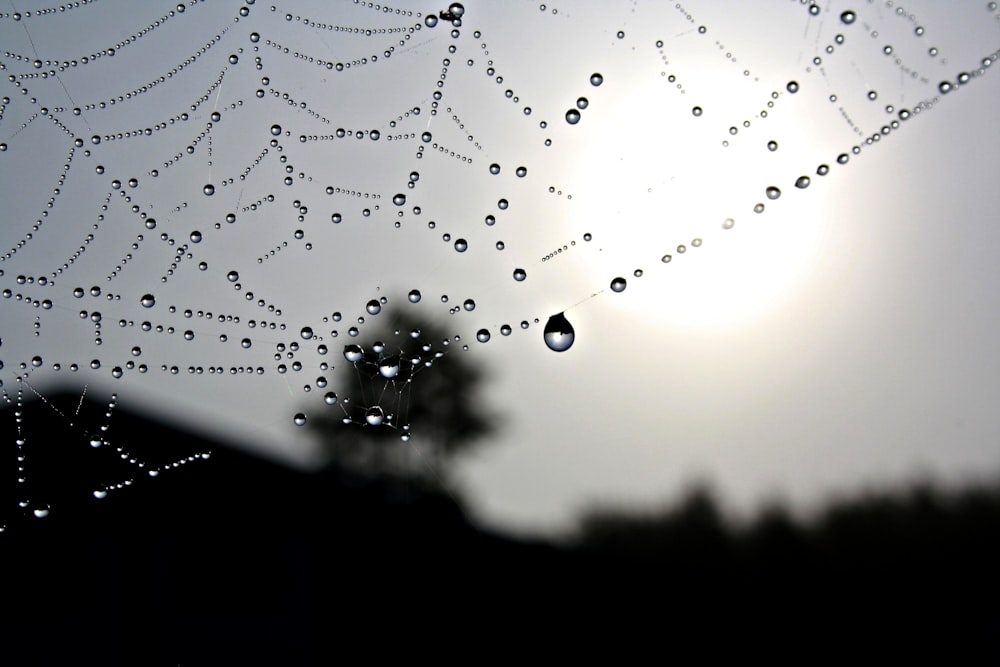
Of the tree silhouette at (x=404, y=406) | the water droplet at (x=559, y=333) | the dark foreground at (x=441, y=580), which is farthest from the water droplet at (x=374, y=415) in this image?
the dark foreground at (x=441, y=580)

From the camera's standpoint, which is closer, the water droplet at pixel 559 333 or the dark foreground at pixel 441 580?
the water droplet at pixel 559 333

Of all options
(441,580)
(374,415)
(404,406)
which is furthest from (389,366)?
(441,580)

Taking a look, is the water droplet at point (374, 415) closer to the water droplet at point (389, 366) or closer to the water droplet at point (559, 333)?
the water droplet at point (389, 366)

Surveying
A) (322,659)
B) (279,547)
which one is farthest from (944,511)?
(279,547)

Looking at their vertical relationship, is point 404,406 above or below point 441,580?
above

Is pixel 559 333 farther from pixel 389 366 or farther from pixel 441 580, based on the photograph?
pixel 441 580
